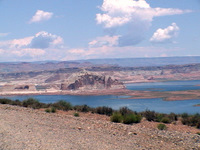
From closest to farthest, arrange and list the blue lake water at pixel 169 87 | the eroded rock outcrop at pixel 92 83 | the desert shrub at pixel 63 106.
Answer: the desert shrub at pixel 63 106 → the blue lake water at pixel 169 87 → the eroded rock outcrop at pixel 92 83

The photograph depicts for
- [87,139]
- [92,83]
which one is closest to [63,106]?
[87,139]

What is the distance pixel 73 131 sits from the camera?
966 cm

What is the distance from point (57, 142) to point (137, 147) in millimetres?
2069

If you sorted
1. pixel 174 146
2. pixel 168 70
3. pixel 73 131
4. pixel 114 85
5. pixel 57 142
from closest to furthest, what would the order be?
1. pixel 57 142
2. pixel 174 146
3. pixel 73 131
4. pixel 114 85
5. pixel 168 70

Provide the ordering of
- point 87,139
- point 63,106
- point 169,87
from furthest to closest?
point 169,87
point 63,106
point 87,139

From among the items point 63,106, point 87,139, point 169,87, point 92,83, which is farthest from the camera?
point 92,83

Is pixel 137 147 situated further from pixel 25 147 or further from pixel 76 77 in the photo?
pixel 76 77

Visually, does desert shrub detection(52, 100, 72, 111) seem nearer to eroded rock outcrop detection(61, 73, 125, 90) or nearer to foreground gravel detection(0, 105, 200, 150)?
foreground gravel detection(0, 105, 200, 150)

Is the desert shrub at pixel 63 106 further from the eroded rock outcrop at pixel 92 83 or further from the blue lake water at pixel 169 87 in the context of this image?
the eroded rock outcrop at pixel 92 83

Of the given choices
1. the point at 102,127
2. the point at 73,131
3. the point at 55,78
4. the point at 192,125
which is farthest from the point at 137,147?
the point at 55,78

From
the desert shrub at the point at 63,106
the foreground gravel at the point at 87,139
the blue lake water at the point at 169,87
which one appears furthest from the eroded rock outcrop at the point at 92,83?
the foreground gravel at the point at 87,139

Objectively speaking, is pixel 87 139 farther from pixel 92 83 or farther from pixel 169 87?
pixel 92 83

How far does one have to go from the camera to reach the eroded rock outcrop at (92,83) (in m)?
102

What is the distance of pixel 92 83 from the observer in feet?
344
